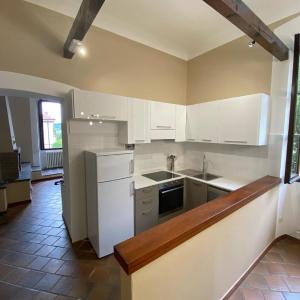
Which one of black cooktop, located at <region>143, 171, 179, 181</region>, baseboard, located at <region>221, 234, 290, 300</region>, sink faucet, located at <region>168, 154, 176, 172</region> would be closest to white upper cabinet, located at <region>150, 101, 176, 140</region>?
sink faucet, located at <region>168, 154, 176, 172</region>

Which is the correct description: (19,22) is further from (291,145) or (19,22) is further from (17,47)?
(291,145)

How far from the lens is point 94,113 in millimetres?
2275

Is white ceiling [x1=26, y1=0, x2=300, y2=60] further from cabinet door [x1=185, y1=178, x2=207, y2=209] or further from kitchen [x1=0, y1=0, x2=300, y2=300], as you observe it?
cabinet door [x1=185, y1=178, x2=207, y2=209]

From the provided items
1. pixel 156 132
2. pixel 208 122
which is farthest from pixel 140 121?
pixel 208 122

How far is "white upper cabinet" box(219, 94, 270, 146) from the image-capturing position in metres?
2.32

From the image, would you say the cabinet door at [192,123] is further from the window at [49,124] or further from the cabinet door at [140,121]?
the window at [49,124]

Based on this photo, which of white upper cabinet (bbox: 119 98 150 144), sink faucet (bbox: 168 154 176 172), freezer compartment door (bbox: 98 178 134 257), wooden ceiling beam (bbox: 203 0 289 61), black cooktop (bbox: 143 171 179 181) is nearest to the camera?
wooden ceiling beam (bbox: 203 0 289 61)

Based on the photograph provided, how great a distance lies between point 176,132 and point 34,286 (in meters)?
2.75

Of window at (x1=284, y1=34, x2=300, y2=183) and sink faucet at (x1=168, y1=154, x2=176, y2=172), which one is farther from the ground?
window at (x1=284, y1=34, x2=300, y2=183)

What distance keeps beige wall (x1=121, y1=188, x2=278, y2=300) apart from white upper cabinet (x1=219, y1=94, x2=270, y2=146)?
2.49 feet

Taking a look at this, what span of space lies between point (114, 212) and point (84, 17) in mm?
2171

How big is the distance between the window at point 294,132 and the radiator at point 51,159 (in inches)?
276

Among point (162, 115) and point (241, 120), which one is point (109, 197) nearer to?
point (162, 115)

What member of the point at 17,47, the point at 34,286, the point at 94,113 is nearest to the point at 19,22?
the point at 17,47
